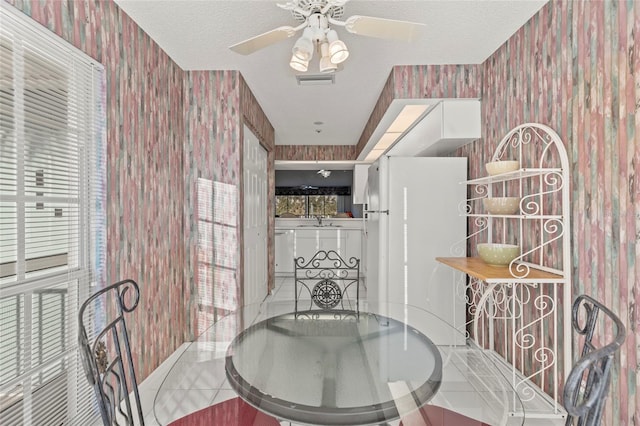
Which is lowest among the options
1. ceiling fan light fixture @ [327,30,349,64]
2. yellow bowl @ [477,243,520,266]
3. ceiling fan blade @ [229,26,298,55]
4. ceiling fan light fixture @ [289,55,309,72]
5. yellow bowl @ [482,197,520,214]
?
yellow bowl @ [477,243,520,266]

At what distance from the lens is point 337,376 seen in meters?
1.30

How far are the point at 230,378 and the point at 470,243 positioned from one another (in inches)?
98.5

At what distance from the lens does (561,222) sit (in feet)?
6.23

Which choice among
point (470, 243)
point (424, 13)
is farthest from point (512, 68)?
point (470, 243)

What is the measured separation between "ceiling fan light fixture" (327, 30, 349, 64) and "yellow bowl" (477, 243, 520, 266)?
1522 mm

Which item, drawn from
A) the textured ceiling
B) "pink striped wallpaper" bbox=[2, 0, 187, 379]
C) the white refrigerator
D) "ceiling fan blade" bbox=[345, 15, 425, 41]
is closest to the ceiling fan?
"ceiling fan blade" bbox=[345, 15, 425, 41]

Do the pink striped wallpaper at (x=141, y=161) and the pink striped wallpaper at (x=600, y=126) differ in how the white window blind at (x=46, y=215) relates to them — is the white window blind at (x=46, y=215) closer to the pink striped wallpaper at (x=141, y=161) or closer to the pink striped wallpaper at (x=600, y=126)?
the pink striped wallpaper at (x=141, y=161)

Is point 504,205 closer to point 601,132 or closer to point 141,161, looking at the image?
point 601,132

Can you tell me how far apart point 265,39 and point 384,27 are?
62 centimetres

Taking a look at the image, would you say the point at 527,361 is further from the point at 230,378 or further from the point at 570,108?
the point at 230,378

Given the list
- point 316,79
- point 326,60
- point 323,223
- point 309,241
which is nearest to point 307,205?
point 323,223

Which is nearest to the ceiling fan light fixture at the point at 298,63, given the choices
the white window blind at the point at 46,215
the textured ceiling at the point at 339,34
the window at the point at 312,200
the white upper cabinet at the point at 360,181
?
the textured ceiling at the point at 339,34

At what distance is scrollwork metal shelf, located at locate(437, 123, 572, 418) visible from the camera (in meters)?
1.93

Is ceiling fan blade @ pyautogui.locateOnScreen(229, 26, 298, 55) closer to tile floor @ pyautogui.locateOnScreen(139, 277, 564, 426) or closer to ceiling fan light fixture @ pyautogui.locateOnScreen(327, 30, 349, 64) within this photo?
ceiling fan light fixture @ pyautogui.locateOnScreen(327, 30, 349, 64)
